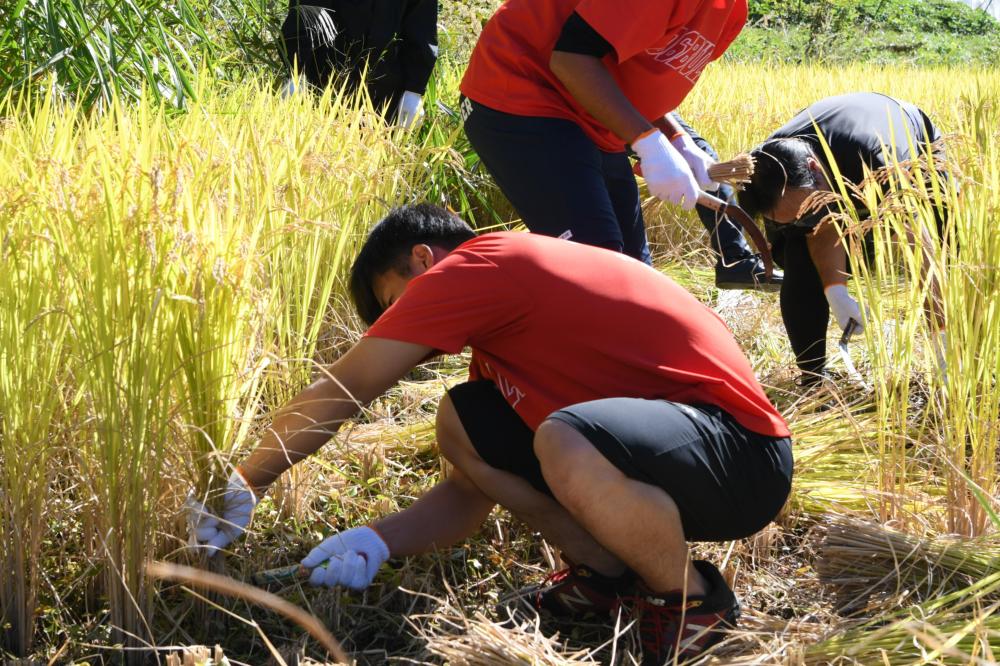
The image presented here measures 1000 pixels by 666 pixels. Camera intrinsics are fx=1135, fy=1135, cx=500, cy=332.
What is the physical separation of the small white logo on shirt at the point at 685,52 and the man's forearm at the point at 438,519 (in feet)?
3.27

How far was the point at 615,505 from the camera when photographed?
66.6 inches

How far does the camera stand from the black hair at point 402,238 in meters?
1.96

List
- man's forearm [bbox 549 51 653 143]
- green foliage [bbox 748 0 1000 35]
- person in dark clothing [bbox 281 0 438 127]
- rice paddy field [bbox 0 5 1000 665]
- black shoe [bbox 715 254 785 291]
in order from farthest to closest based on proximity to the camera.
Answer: green foliage [bbox 748 0 1000 35] < person in dark clothing [bbox 281 0 438 127] < black shoe [bbox 715 254 785 291] < man's forearm [bbox 549 51 653 143] < rice paddy field [bbox 0 5 1000 665]

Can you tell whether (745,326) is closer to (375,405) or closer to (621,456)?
(375,405)

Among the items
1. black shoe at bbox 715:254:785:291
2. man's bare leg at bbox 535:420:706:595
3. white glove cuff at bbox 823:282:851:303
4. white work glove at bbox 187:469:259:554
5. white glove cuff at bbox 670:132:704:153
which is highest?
→ white glove cuff at bbox 670:132:704:153

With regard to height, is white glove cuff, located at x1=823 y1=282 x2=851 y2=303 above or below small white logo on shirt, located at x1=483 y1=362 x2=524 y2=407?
below

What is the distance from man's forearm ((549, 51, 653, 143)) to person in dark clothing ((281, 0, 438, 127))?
1975 millimetres

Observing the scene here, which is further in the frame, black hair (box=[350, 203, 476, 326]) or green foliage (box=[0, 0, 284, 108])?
green foliage (box=[0, 0, 284, 108])

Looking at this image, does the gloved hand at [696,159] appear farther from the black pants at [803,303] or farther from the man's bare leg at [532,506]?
the man's bare leg at [532,506]

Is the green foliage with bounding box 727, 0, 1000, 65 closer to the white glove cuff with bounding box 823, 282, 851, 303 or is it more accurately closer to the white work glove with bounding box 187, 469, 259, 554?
the white glove cuff with bounding box 823, 282, 851, 303

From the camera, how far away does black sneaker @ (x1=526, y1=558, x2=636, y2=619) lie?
1.90m

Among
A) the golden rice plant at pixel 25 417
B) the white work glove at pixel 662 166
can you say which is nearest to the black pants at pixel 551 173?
the white work glove at pixel 662 166

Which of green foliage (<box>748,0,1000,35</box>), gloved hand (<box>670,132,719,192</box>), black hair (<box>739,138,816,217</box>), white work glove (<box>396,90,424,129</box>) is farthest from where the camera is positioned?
green foliage (<box>748,0,1000,35</box>)

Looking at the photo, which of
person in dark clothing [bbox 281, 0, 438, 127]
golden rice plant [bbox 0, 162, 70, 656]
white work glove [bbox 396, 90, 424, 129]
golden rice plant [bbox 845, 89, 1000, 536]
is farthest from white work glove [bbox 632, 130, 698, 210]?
person in dark clothing [bbox 281, 0, 438, 127]
